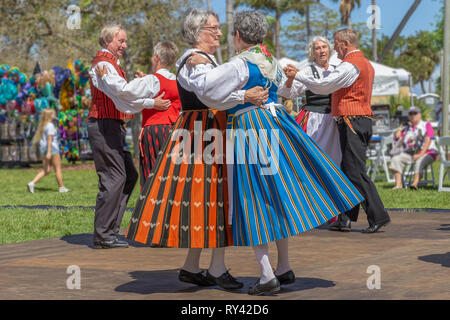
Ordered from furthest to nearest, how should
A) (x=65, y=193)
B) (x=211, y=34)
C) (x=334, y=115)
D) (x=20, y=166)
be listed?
1. (x=20, y=166)
2. (x=65, y=193)
3. (x=334, y=115)
4. (x=211, y=34)

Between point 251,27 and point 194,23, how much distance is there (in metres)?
0.44

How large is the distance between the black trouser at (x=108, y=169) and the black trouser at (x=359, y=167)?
2.36 m

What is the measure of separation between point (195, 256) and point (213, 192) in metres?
0.58

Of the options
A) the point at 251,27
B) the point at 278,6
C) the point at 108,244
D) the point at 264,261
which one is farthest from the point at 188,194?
the point at 278,6

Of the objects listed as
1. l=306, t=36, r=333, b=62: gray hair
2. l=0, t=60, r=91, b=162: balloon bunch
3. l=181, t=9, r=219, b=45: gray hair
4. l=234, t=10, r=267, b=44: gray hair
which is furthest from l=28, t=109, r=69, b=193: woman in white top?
l=234, t=10, r=267, b=44: gray hair

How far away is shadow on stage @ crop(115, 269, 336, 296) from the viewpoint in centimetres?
511

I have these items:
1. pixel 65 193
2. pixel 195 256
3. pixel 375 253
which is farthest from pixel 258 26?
pixel 65 193

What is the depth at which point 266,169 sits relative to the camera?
480cm

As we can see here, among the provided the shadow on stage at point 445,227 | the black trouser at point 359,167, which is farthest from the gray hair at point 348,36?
the shadow on stage at point 445,227

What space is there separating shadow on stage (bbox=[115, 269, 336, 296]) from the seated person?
8.67 meters

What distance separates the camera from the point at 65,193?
45.8 ft

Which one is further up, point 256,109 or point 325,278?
point 256,109

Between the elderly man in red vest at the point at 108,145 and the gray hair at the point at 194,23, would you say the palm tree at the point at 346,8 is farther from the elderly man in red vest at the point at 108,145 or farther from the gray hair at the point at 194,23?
the gray hair at the point at 194,23

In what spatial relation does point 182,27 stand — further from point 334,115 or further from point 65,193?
point 65,193
